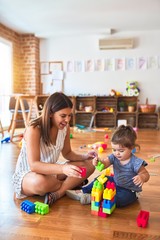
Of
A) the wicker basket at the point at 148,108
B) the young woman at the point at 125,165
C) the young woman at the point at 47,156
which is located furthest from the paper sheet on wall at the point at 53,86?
the young woman at the point at 125,165

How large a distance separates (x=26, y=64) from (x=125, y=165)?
14.7ft

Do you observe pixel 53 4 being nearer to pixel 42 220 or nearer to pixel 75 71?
pixel 75 71

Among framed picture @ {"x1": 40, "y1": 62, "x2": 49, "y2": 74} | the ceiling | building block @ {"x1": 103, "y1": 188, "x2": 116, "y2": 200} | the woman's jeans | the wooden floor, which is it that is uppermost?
the ceiling

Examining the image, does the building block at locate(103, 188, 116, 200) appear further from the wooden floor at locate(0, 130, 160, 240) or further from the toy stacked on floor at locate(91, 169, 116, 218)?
the wooden floor at locate(0, 130, 160, 240)

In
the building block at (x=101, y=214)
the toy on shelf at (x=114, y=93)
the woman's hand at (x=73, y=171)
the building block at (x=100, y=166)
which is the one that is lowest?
the building block at (x=101, y=214)

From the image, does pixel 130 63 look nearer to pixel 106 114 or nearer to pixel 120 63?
pixel 120 63

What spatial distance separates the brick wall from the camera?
5184 mm

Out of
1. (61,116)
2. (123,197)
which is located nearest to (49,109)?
(61,116)

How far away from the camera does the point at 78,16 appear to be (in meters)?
4.07

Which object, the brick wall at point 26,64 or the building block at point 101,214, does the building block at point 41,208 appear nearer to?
the building block at point 101,214

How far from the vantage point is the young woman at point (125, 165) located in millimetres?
1294

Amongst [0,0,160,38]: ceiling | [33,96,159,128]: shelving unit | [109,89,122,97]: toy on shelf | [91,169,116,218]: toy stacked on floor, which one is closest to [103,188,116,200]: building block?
[91,169,116,218]: toy stacked on floor

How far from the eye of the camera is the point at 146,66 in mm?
5062

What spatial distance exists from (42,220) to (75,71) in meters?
4.44
